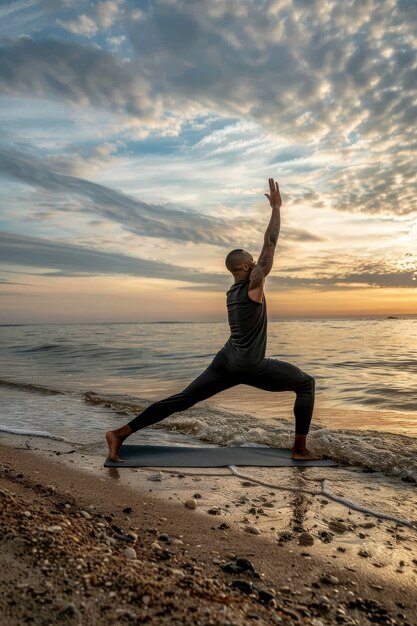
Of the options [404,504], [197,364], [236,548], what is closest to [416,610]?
[236,548]

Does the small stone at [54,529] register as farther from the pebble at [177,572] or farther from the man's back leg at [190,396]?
the man's back leg at [190,396]

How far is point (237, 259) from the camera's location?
515 centimetres

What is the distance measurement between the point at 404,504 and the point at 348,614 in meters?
2.20

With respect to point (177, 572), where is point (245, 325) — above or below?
above

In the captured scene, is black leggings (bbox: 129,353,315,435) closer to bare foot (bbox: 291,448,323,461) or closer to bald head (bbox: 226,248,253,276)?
bare foot (bbox: 291,448,323,461)

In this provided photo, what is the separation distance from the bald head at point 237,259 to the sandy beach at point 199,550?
2206 mm

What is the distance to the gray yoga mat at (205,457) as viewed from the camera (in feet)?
17.9

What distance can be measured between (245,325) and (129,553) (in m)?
2.87

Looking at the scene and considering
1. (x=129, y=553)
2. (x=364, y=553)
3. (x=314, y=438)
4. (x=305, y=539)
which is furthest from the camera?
(x=314, y=438)

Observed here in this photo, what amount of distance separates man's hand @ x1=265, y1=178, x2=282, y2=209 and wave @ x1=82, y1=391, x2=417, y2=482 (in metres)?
3.15

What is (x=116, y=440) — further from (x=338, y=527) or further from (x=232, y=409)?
(x=232, y=409)

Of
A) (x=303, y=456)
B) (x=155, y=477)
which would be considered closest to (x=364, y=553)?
(x=155, y=477)

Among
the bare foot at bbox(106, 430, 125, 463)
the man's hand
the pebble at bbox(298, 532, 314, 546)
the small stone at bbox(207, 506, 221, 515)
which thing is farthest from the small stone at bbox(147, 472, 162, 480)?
the man's hand

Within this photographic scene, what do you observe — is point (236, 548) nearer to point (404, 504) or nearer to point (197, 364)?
point (404, 504)
